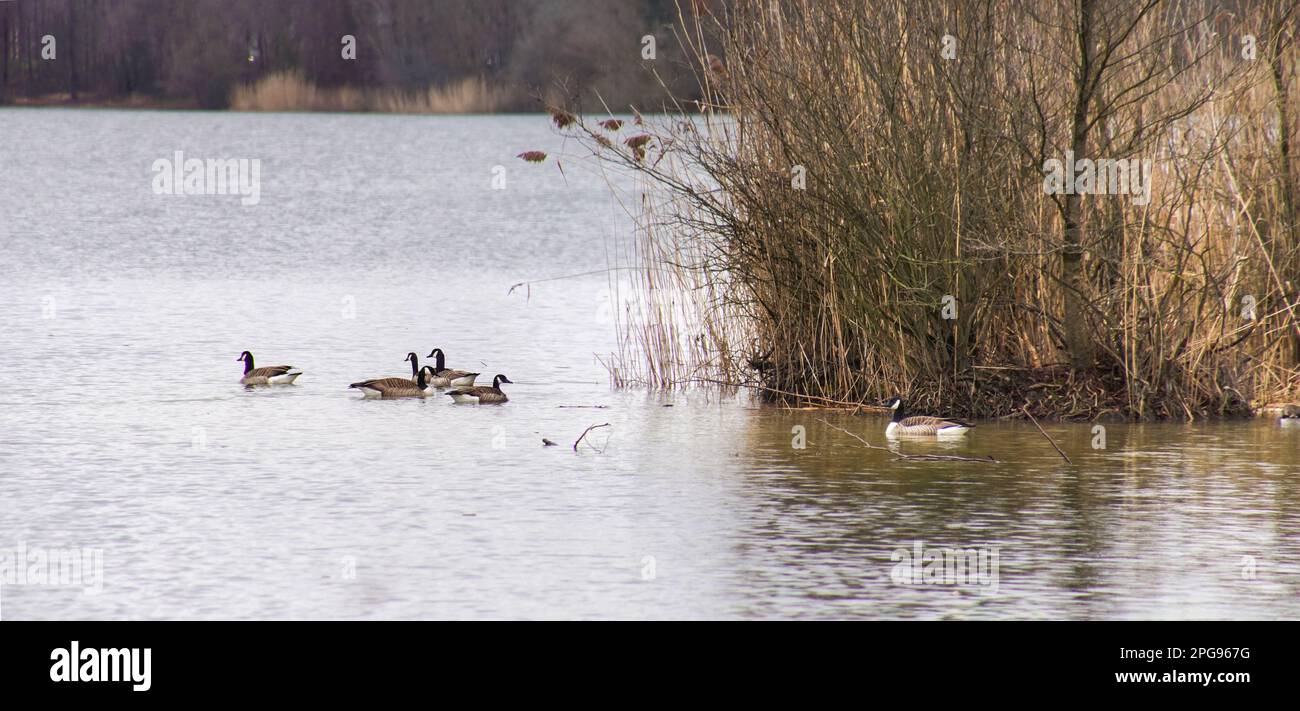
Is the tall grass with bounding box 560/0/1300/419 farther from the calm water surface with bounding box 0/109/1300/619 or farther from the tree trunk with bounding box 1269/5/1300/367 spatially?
the calm water surface with bounding box 0/109/1300/619

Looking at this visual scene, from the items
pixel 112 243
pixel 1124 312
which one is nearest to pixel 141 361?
pixel 1124 312

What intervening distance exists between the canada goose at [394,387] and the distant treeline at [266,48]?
138 ft

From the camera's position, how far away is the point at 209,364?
13469 millimetres

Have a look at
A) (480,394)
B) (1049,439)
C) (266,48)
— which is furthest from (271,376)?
(266,48)

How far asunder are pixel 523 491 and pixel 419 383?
11.5ft

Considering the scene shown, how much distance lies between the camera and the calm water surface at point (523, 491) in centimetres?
673

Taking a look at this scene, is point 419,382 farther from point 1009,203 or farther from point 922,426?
point 1009,203

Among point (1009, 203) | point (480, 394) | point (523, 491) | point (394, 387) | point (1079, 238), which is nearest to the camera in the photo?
point (523, 491)

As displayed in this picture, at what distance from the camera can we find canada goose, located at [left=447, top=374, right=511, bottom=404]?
11.7 m

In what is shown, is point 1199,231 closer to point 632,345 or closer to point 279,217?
point 632,345

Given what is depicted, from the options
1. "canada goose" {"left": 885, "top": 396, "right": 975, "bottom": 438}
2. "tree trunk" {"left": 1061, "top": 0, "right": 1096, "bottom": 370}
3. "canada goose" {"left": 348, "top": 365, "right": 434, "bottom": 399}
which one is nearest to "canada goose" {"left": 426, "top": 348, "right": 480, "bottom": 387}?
"canada goose" {"left": 348, "top": 365, "right": 434, "bottom": 399}

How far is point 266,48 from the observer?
6431 cm

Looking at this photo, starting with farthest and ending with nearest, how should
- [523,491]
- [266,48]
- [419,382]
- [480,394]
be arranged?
1. [266,48]
2. [419,382]
3. [480,394]
4. [523,491]

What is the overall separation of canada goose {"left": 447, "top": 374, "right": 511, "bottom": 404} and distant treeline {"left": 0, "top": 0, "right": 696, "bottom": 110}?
42.4 metres
